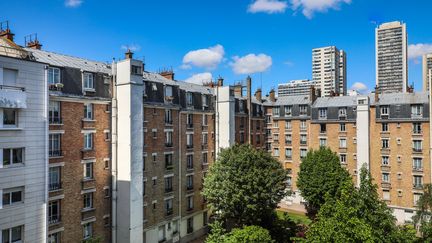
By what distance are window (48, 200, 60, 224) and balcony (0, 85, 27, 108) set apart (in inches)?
323

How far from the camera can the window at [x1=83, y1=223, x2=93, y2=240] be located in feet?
93.0

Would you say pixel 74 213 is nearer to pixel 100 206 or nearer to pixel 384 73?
pixel 100 206

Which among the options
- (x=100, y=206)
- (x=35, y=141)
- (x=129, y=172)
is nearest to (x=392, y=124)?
(x=129, y=172)

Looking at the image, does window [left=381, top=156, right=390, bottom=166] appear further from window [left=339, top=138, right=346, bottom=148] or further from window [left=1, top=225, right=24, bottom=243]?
window [left=1, top=225, right=24, bottom=243]

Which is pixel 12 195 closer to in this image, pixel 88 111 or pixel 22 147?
pixel 22 147

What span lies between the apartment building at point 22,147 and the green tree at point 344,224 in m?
19.8

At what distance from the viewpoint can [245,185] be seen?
32.7 m

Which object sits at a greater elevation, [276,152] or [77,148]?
[77,148]

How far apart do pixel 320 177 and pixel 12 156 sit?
35.4m

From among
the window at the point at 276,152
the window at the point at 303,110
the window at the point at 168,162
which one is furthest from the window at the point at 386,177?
the window at the point at 168,162

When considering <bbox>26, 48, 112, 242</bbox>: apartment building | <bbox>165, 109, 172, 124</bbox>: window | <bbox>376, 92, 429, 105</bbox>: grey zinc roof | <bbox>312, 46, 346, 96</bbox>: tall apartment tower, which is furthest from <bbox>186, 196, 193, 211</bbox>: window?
<bbox>312, 46, 346, 96</bbox>: tall apartment tower

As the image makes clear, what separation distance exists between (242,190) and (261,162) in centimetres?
371

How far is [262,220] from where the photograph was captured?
117 ft

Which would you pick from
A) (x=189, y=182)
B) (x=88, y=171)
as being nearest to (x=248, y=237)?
(x=189, y=182)
